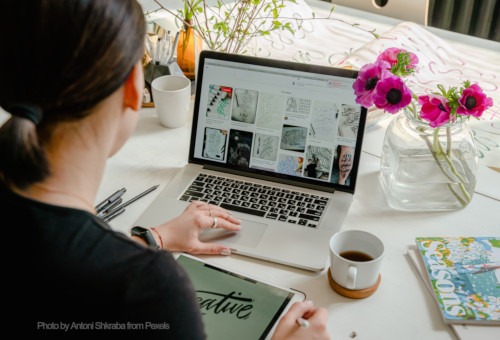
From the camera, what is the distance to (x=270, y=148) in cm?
123

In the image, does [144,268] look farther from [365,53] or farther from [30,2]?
[365,53]

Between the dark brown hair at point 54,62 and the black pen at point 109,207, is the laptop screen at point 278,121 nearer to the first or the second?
the black pen at point 109,207

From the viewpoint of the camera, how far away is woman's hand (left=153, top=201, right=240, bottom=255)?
1044mm

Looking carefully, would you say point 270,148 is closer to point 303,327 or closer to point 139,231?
point 139,231

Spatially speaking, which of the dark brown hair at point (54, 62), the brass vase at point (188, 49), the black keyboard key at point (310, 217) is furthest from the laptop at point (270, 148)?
the dark brown hair at point (54, 62)

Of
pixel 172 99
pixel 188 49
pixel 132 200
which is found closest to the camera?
pixel 132 200

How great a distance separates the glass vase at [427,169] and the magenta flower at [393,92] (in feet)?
0.29

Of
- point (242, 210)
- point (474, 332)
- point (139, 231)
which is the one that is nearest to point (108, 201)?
point (139, 231)

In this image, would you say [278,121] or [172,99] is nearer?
[278,121]

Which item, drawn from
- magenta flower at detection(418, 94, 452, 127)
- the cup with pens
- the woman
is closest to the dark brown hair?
the woman

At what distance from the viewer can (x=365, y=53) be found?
1.73 metres

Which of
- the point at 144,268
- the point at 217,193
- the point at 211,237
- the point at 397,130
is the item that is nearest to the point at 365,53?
the point at 397,130

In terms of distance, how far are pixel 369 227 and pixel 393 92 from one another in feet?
0.87

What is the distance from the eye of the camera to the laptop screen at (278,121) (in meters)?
1.18
